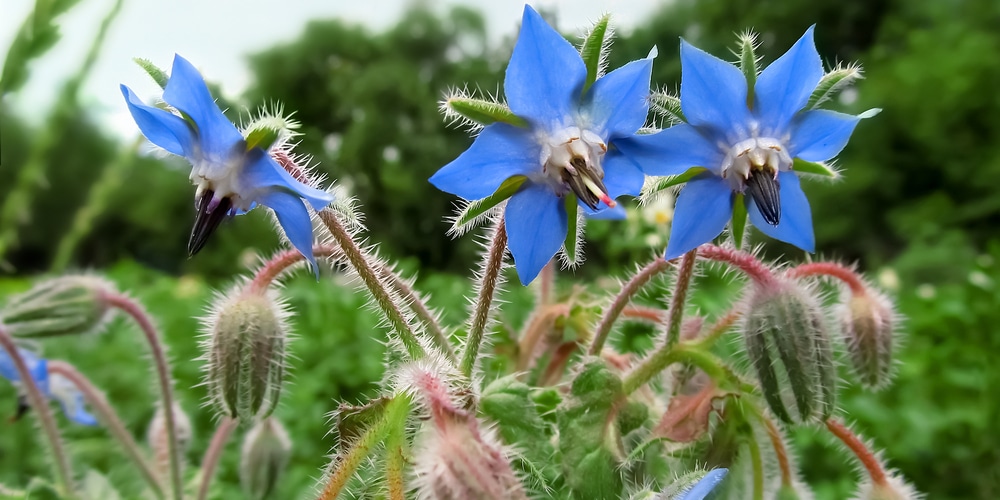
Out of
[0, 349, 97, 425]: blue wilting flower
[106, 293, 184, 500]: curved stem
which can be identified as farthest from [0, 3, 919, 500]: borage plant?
[0, 349, 97, 425]: blue wilting flower

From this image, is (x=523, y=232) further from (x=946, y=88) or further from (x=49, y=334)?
(x=946, y=88)

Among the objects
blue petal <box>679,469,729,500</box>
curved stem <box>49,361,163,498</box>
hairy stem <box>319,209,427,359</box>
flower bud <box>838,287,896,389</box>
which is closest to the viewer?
blue petal <box>679,469,729,500</box>

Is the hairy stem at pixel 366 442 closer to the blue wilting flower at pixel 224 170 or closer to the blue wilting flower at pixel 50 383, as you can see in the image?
the blue wilting flower at pixel 224 170

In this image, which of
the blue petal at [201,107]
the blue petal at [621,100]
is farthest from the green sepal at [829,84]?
the blue petal at [201,107]

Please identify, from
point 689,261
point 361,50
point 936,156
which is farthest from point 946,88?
point 689,261

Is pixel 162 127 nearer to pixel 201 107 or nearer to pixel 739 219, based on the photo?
pixel 201 107

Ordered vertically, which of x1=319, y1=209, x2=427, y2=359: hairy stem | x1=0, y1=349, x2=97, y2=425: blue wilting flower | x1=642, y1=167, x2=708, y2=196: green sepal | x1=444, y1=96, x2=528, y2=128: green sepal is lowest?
x1=0, y1=349, x2=97, y2=425: blue wilting flower

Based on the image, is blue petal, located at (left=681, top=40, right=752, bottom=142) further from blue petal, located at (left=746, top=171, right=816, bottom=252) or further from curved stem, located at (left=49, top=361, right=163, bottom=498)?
curved stem, located at (left=49, top=361, right=163, bottom=498)
